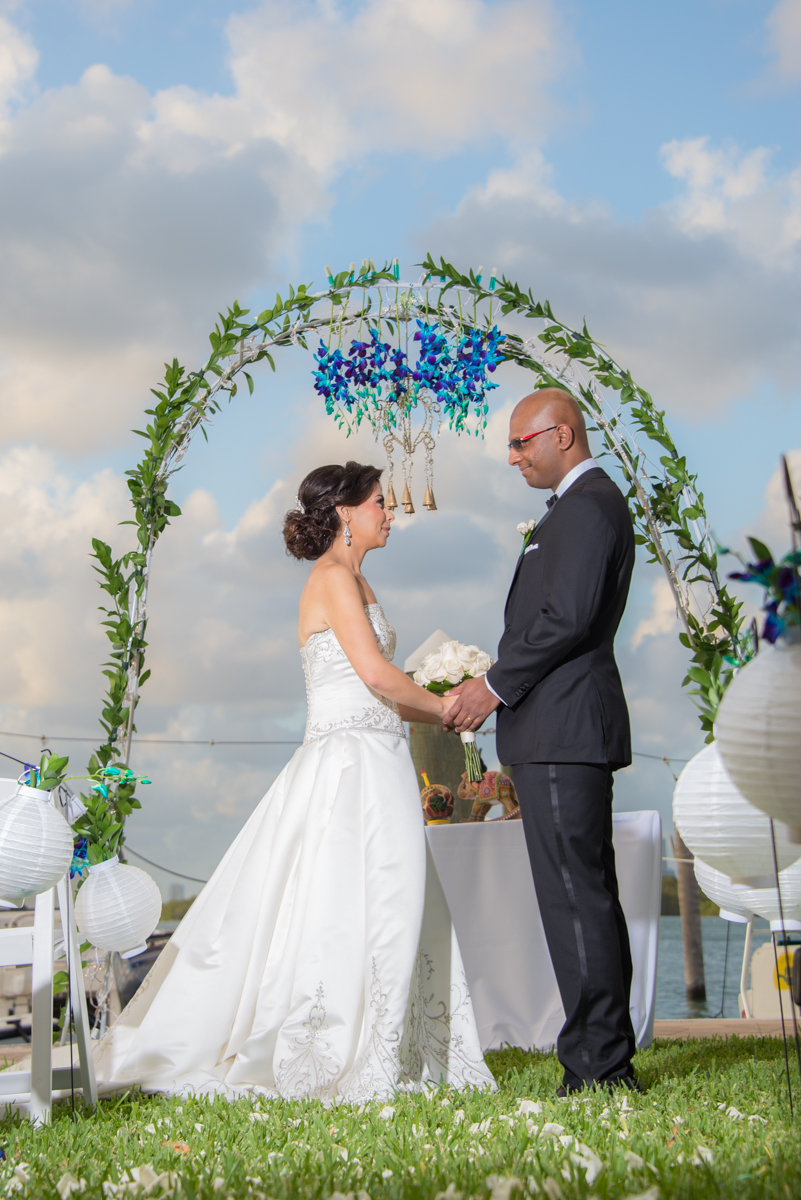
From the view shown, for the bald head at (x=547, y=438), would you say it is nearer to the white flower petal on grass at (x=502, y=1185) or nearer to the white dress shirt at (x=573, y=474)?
the white dress shirt at (x=573, y=474)

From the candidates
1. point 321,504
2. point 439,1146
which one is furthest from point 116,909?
point 321,504

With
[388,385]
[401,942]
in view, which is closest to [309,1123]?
[401,942]

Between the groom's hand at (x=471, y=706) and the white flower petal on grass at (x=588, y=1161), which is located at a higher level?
the groom's hand at (x=471, y=706)

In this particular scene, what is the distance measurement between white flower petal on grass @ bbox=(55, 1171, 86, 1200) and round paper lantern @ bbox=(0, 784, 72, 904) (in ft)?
2.55

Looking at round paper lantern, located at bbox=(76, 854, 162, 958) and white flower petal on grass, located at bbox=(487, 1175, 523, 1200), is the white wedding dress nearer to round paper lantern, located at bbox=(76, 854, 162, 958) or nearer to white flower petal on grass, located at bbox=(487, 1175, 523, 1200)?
round paper lantern, located at bbox=(76, 854, 162, 958)

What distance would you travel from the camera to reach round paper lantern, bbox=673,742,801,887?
7.59ft

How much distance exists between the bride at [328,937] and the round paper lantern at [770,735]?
1.72 m

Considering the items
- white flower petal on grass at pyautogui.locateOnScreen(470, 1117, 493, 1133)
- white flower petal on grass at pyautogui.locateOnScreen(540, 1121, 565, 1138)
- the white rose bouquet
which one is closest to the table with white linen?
the white rose bouquet

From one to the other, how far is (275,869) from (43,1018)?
832 mm

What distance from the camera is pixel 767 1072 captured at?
323cm

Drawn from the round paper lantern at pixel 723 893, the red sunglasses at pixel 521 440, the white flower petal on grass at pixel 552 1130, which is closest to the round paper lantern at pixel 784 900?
the round paper lantern at pixel 723 893

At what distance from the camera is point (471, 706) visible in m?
3.21

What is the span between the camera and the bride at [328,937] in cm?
305

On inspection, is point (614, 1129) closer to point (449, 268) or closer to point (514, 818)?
point (514, 818)
